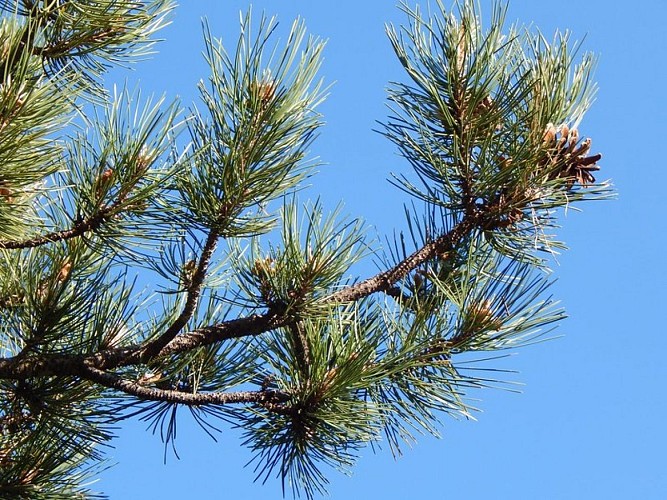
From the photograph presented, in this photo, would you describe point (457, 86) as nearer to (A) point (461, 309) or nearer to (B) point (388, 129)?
(B) point (388, 129)

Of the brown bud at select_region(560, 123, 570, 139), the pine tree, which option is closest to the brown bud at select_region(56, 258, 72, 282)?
the pine tree

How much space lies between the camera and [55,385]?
67.1 inches

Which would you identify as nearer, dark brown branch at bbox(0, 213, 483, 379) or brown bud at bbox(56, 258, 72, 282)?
dark brown branch at bbox(0, 213, 483, 379)

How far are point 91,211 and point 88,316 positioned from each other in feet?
0.89

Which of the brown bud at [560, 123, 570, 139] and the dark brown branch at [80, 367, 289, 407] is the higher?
the brown bud at [560, 123, 570, 139]

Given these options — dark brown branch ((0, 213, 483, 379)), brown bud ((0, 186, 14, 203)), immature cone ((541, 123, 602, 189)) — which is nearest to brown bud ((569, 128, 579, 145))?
immature cone ((541, 123, 602, 189))

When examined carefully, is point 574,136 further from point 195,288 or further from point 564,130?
point 195,288

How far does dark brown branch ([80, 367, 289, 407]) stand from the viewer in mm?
1564

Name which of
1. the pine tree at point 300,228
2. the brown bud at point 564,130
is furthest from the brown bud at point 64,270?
the brown bud at point 564,130

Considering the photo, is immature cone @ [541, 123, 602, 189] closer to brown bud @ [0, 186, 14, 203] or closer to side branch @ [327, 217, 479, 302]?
side branch @ [327, 217, 479, 302]

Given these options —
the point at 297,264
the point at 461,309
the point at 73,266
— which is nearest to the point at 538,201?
the point at 461,309

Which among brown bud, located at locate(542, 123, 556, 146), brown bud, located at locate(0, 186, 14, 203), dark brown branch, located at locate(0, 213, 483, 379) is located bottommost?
dark brown branch, located at locate(0, 213, 483, 379)

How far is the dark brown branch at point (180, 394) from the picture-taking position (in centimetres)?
156

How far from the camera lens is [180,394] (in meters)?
1.59
